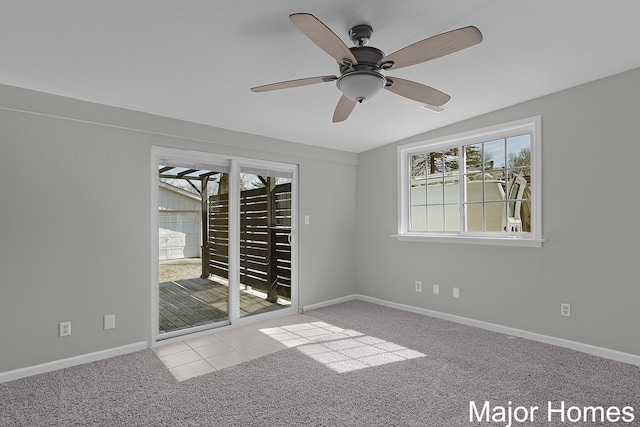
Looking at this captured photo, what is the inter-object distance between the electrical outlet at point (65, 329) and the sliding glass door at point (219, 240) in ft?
2.30

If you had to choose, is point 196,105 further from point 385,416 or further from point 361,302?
point 361,302

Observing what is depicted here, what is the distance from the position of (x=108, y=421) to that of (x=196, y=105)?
2.48m

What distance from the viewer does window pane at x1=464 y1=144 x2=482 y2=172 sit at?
401 cm

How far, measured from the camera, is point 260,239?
4309 millimetres

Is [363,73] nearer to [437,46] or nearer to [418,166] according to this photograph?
[437,46]

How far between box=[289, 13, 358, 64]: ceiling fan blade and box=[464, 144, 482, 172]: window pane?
264cm

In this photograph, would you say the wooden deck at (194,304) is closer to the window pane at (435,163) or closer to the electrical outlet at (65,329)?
the electrical outlet at (65,329)

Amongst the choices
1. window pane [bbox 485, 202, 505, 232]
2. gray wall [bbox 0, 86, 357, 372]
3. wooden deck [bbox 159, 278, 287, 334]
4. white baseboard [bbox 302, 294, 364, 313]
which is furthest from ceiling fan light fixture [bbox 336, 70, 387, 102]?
white baseboard [bbox 302, 294, 364, 313]

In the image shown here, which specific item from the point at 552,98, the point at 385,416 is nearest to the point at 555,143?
the point at 552,98

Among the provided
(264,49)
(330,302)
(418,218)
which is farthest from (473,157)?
(264,49)

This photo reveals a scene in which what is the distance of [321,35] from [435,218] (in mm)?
3238

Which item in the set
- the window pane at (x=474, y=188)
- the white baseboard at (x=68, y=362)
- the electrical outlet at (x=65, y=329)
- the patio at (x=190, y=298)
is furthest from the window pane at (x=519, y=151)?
the electrical outlet at (x=65, y=329)

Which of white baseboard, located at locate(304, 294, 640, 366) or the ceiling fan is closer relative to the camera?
the ceiling fan

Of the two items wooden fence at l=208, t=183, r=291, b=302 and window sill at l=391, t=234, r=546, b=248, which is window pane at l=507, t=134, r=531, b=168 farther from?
wooden fence at l=208, t=183, r=291, b=302
